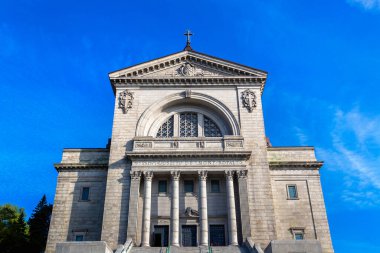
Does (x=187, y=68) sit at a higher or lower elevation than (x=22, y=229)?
higher

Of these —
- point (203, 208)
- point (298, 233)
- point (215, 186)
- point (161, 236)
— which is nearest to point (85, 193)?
point (161, 236)

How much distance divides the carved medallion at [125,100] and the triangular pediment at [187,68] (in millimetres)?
1684

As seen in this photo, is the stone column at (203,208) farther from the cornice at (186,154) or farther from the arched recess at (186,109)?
the arched recess at (186,109)

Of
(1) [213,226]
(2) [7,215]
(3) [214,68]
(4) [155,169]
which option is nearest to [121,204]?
(4) [155,169]

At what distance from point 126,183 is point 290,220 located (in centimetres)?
1377

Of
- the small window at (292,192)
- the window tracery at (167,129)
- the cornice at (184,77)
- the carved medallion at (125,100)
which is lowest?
the small window at (292,192)

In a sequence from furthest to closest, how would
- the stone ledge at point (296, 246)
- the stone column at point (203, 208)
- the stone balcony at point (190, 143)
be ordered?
the stone balcony at point (190, 143) → the stone column at point (203, 208) → the stone ledge at point (296, 246)

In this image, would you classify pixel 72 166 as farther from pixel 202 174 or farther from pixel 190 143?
pixel 202 174

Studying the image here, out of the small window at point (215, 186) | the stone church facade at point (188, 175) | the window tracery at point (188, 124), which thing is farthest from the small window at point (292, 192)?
the window tracery at point (188, 124)

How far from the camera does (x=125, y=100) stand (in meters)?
34.7

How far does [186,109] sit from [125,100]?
5727 mm

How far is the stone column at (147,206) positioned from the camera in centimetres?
2814

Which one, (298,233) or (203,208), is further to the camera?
(298,233)

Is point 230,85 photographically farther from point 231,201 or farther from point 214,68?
point 231,201
